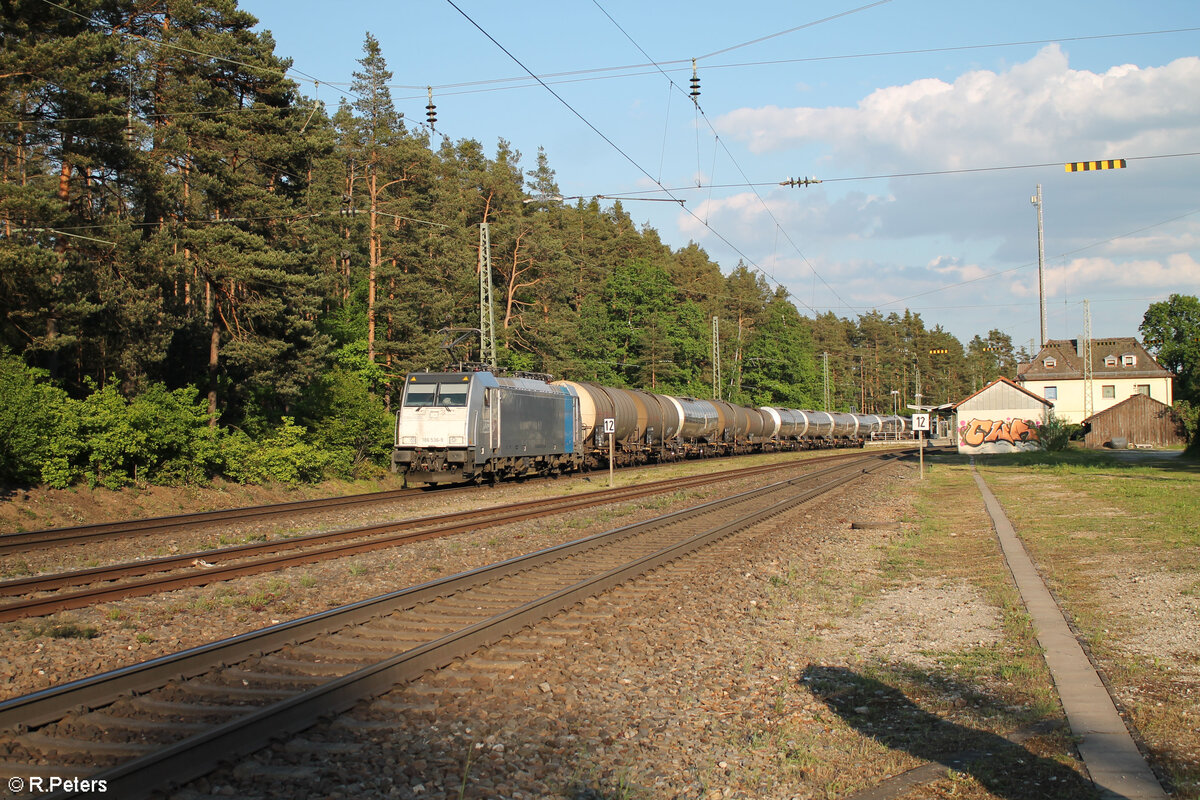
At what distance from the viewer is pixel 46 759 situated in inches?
183

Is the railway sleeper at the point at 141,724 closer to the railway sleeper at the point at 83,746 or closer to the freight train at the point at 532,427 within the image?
the railway sleeper at the point at 83,746

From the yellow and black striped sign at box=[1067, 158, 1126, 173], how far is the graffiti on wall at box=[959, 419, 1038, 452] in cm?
3394

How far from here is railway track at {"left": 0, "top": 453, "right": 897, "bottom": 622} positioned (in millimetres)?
9078

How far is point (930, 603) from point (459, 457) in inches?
616

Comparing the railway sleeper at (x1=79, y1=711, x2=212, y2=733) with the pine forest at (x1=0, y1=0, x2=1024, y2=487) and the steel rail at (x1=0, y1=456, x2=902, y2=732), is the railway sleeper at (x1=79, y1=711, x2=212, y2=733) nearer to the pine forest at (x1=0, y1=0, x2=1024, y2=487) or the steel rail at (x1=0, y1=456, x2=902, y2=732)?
the steel rail at (x1=0, y1=456, x2=902, y2=732)

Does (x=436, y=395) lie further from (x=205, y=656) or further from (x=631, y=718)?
(x=631, y=718)

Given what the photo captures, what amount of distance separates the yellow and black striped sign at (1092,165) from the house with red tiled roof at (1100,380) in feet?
202

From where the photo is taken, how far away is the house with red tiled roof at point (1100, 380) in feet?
265

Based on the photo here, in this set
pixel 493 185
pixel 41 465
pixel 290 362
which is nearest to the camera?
pixel 41 465

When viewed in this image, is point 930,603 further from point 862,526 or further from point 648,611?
point 862,526

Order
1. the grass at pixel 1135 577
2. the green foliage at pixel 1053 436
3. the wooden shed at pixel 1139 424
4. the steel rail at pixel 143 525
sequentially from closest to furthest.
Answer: the grass at pixel 1135 577 → the steel rail at pixel 143 525 → the green foliage at pixel 1053 436 → the wooden shed at pixel 1139 424

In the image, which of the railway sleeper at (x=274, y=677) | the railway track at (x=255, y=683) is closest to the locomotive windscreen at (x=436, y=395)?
the railway track at (x=255, y=683)

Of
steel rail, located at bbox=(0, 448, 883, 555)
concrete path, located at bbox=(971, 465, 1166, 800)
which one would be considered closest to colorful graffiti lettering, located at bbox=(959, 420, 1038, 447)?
steel rail, located at bbox=(0, 448, 883, 555)

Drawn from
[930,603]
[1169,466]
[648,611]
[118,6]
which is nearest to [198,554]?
[648,611]
